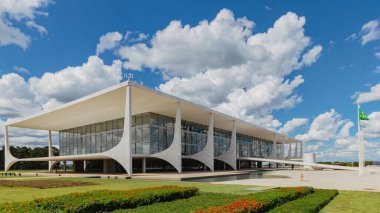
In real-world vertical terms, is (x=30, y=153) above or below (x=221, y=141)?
below

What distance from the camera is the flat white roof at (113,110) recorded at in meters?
32.8

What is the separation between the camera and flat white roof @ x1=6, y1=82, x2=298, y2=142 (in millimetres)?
32800

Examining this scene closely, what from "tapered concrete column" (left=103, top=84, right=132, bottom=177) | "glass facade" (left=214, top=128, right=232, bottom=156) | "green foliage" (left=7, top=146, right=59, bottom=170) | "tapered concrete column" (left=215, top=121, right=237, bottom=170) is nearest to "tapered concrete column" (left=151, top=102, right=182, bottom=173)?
"tapered concrete column" (left=103, top=84, right=132, bottom=177)

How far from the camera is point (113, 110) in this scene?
40312 millimetres

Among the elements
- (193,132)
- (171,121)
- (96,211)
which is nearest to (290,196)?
(96,211)

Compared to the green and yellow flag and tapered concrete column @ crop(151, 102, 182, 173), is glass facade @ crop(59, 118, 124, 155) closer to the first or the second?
tapered concrete column @ crop(151, 102, 182, 173)

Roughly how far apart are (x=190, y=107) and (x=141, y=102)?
669 cm

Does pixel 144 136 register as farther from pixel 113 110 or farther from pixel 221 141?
pixel 221 141

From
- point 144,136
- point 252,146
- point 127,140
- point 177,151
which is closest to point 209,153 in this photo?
point 177,151

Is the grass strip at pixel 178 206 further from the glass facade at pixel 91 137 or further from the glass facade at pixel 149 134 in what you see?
the glass facade at pixel 91 137

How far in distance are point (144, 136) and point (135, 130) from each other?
2.13m

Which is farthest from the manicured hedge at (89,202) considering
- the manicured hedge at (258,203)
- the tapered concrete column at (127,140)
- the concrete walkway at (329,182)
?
the tapered concrete column at (127,140)

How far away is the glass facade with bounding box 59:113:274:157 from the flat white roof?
1.20 metres

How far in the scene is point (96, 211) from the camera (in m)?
10.4
